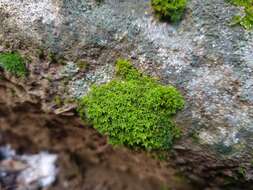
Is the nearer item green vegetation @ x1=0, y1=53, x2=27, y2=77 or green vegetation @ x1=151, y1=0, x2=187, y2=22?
green vegetation @ x1=151, y1=0, x2=187, y2=22

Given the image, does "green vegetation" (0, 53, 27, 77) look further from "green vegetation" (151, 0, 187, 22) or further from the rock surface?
"green vegetation" (151, 0, 187, 22)

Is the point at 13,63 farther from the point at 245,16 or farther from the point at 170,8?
the point at 245,16

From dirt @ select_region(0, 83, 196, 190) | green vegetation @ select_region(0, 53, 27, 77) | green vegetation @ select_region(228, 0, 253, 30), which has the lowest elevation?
dirt @ select_region(0, 83, 196, 190)

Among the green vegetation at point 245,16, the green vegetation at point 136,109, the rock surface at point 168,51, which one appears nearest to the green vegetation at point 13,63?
the rock surface at point 168,51

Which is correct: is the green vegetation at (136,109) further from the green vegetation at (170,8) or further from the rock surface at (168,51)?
the green vegetation at (170,8)

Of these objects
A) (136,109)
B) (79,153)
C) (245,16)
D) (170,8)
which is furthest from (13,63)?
(245,16)

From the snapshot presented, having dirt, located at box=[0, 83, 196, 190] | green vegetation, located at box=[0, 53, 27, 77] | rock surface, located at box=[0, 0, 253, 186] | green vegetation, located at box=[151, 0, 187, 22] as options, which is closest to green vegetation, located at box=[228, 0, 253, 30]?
rock surface, located at box=[0, 0, 253, 186]

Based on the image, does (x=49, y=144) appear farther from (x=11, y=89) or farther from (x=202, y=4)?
(x=202, y=4)
